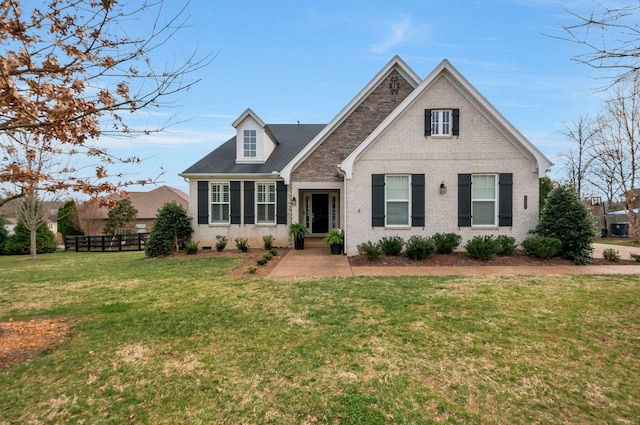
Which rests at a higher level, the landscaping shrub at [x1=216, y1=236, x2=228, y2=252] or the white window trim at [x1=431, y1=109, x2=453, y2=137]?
the white window trim at [x1=431, y1=109, x2=453, y2=137]

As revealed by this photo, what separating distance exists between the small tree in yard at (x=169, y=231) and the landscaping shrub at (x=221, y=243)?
1345 mm

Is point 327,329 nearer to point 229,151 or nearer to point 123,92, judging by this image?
point 123,92

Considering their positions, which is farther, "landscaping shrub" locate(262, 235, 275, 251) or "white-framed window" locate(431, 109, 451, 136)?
"landscaping shrub" locate(262, 235, 275, 251)

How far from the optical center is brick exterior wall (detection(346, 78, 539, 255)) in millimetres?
11508

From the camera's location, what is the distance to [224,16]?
778 centimetres

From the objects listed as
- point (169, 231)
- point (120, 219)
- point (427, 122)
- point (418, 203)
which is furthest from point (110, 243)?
point (427, 122)

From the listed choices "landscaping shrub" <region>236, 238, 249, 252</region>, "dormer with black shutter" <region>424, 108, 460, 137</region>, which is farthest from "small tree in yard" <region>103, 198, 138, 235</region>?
"dormer with black shutter" <region>424, 108, 460, 137</region>

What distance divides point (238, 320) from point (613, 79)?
21.7ft

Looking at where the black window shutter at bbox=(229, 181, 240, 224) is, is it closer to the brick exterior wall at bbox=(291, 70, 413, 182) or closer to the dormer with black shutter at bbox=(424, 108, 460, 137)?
the brick exterior wall at bbox=(291, 70, 413, 182)

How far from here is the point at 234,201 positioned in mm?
14836

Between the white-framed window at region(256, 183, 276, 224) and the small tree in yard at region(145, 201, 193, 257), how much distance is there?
3.26m

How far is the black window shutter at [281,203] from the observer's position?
14734 mm

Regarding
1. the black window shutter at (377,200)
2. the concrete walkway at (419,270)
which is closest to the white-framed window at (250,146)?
the black window shutter at (377,200)

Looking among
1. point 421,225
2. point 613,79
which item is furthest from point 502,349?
point 421,225
